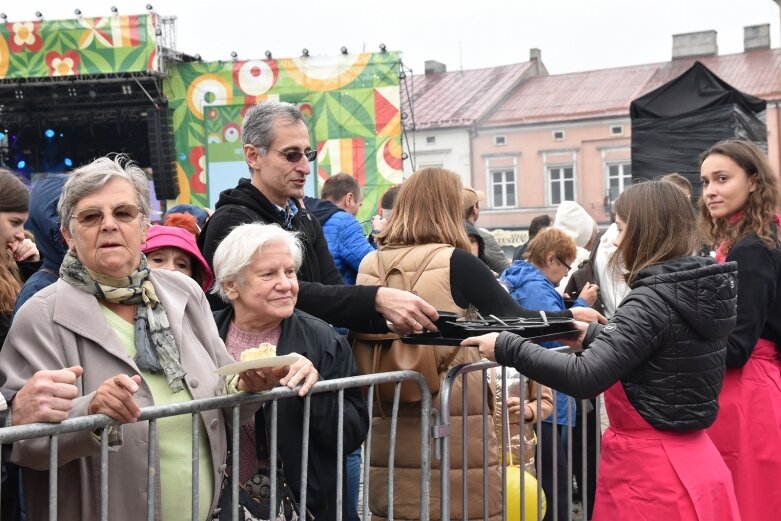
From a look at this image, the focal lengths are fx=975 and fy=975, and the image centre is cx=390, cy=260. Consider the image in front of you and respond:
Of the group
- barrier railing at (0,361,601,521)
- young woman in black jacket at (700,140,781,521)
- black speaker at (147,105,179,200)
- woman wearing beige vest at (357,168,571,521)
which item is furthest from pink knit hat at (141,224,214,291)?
black speaker at (147,105,179,200)

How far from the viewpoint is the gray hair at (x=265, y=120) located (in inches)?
154

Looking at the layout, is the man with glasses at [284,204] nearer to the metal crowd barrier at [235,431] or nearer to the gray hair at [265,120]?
the gray hair at [265,120]

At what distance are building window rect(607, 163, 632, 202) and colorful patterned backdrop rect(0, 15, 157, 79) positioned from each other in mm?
26932

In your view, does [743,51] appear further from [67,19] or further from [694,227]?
[694,227]

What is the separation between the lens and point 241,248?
10.9ft

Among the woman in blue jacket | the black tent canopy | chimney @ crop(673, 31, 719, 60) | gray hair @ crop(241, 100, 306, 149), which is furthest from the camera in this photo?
chimney @ crop(673, 31, 719, 60)

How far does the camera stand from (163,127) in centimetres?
1897

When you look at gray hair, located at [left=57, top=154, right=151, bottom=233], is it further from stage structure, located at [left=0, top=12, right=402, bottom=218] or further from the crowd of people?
stage structure, located at [left=0, top=12, right=402, bottom=218]

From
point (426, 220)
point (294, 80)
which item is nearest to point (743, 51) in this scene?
point (294, 80)

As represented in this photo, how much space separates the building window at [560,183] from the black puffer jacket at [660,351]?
4027 centimetres

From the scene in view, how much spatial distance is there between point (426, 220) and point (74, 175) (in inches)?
55.1

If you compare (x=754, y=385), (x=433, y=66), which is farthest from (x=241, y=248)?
(x=433, y=66)

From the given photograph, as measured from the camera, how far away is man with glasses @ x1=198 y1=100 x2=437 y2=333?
3636 mm

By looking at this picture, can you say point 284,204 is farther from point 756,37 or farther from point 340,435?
point 756,37
